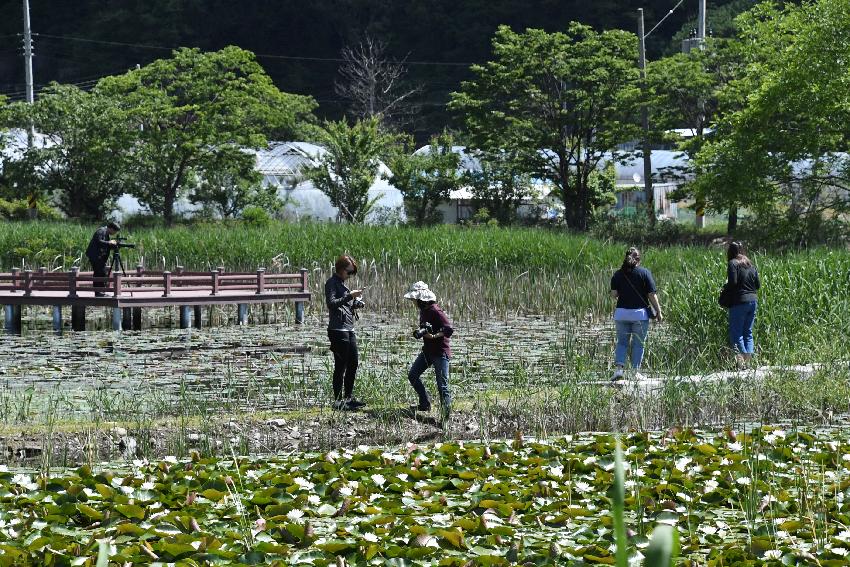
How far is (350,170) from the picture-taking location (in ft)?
131

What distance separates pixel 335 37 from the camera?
72250mm

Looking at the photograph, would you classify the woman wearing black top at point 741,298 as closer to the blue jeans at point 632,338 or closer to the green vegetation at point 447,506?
the blue jeans at point 632,338

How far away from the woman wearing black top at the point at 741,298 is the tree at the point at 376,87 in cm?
4213

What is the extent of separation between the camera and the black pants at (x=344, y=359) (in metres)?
11.4

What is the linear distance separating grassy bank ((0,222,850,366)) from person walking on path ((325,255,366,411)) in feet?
12.5

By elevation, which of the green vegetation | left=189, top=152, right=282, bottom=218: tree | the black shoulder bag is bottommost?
the green vegetation

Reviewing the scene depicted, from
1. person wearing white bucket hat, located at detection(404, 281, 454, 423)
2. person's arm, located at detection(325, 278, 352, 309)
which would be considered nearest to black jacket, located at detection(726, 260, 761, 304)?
person wearing white bucket hat, located at detection(404, 281, 454, 423)

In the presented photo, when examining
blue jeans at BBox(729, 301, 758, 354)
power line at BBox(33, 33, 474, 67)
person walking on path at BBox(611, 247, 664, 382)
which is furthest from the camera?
power line at BBox(33, 33, 474, 67)

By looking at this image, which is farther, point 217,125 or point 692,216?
point 692,216

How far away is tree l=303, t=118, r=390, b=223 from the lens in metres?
39.8

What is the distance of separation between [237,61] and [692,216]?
57.8ft

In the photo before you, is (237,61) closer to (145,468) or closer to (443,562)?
(145,468)

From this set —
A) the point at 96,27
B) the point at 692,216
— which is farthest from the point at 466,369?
the point at 96,27

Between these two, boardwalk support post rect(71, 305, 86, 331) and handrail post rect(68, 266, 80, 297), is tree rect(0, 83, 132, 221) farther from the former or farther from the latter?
handrail post rect(68, 266, 80, 297)
